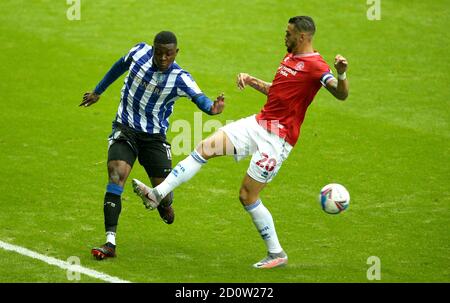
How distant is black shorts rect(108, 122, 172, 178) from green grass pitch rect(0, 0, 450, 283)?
0.93 meters

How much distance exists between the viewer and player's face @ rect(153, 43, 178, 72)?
34.2ft

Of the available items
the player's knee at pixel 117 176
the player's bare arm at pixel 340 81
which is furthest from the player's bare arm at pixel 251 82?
the player's knee at pixel 117 176

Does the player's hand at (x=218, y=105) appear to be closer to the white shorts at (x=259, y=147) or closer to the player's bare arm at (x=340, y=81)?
the white shorts at (x=259, y=147)

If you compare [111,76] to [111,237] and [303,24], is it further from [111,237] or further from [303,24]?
[303,24]

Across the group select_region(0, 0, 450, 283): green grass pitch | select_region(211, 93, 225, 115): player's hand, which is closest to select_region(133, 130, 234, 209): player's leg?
select_region(211, 93, 225, 115): player's hand

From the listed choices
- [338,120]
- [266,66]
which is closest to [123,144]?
[338,120]

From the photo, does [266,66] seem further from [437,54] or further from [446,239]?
[446,239]

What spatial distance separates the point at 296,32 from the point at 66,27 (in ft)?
36.6

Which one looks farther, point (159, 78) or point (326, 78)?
point (159, 78)

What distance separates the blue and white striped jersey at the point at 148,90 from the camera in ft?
35.6

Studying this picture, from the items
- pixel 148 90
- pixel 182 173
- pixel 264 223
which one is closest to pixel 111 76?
pixel 148 90

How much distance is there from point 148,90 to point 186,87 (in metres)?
0.47

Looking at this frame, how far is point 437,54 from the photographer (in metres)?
19.4

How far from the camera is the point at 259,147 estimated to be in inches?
400
